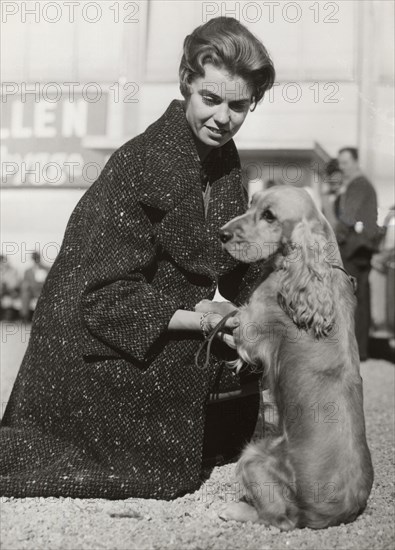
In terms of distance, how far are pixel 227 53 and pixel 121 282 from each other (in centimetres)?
107

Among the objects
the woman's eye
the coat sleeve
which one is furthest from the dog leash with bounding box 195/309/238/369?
the woman's eye

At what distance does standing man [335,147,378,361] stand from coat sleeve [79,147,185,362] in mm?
4701

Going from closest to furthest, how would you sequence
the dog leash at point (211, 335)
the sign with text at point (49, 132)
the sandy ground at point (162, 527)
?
the sandy ground at point (162, 527), the dog leash at point (211, 335), the sign with text at point (49, 132)

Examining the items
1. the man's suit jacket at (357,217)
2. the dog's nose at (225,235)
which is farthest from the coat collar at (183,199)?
the man's suit jacket at (357,217)

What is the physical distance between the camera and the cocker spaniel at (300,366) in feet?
7.70

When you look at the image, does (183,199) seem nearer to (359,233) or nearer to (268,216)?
(268,216)

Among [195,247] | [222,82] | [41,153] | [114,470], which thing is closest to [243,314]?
[195,247]

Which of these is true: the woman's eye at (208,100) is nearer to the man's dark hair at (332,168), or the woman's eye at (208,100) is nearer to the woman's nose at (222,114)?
the woman's nose at (222,114)

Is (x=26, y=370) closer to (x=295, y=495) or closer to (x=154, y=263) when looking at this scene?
(x=154, y=263)

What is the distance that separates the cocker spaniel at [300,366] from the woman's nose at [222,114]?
13.8 inches

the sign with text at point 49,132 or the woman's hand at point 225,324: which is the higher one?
the sign with text at point 49,132

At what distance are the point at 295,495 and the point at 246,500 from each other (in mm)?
282

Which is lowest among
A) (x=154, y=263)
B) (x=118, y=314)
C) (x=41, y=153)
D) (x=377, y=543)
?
(x=377, y=543)

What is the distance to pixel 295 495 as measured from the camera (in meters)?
2.37
